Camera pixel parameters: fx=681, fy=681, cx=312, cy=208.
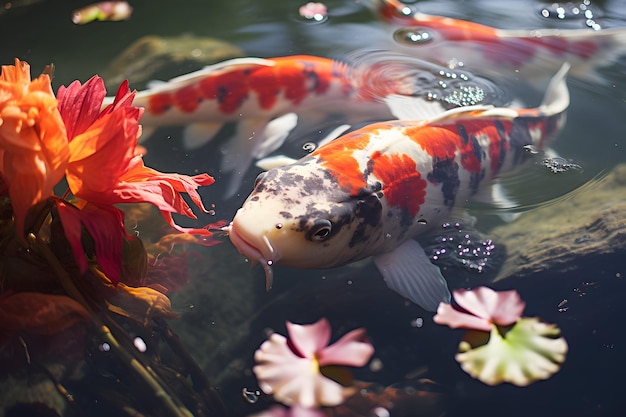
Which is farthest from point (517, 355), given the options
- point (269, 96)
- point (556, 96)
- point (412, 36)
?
point (412, 36)

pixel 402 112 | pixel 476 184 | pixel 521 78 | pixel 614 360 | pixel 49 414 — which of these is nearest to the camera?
pixel 49 414

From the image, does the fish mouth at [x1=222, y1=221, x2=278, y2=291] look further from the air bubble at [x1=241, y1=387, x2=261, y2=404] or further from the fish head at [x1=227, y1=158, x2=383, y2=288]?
the air bubble at [x1=241, y1=387, x2=261, y2=404]

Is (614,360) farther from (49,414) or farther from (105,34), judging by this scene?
(105,34)

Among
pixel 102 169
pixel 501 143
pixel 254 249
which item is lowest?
pixel 501 143

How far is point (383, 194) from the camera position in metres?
1.70

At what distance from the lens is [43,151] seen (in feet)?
4.17

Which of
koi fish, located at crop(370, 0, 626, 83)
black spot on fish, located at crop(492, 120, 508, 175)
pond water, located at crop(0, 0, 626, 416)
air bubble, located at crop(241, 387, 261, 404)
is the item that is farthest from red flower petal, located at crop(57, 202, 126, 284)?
koi fish, located at crop(370, 0, 626, 83)

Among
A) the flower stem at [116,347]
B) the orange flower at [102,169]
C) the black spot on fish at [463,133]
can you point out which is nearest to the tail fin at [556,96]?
the black spot on fish at [463,133]

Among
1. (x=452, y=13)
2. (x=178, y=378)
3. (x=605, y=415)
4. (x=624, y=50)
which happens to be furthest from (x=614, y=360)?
(x=452, y=13)

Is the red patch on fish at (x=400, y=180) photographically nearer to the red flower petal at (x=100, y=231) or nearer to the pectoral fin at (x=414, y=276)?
the pectoral fin at (x=414, y=276)

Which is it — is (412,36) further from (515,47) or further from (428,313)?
(428,313)

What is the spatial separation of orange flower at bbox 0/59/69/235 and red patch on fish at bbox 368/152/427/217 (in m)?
0.77

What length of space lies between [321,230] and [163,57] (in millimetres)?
1525

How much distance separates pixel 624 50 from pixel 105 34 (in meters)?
2.13
